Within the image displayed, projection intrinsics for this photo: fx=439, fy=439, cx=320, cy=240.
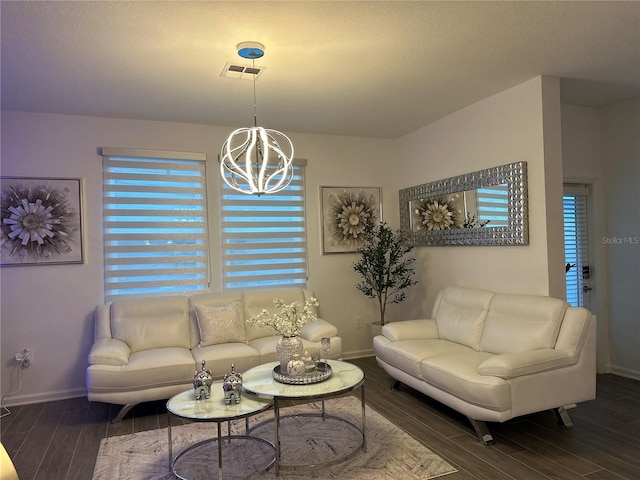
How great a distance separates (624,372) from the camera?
4.33 m

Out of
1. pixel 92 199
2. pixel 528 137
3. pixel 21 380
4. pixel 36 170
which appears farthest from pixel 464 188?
pixel 21 380

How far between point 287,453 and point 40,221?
10.1 feet

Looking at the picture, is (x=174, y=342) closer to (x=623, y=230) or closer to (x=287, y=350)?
(x=287, y=350)

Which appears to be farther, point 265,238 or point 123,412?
point 265,238

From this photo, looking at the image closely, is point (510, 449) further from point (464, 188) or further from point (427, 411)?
point (464, 188)

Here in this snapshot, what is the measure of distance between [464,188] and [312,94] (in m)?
1.74

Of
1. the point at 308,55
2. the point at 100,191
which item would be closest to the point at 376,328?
the point at 308,55

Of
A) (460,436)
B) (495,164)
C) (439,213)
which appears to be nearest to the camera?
(460,436)

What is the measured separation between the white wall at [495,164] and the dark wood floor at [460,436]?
105 centimetres

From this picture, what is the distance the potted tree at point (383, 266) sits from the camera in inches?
196

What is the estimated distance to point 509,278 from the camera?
3859 mm

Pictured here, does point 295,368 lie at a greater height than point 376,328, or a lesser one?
greater

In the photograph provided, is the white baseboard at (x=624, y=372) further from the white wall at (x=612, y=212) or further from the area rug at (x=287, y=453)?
the area rug at (x=287, y=453)

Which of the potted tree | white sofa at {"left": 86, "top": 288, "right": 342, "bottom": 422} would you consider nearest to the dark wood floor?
white sofa at {"left": 86, "top": 288, "right": 342, "bottom": 422}
